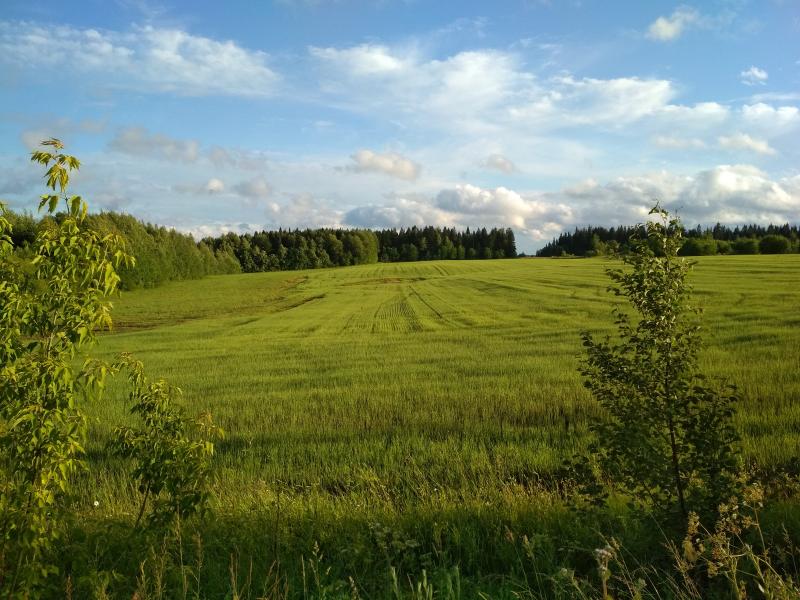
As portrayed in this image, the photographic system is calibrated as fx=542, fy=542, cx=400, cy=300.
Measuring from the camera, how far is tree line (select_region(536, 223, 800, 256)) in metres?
6.35

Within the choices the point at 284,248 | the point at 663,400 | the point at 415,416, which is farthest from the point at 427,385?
the point at 284,248

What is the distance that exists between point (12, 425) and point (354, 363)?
18047 mm

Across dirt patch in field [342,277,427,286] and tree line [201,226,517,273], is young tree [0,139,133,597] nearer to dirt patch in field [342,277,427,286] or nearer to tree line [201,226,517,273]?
dirt patch in field [342,277,427,286]

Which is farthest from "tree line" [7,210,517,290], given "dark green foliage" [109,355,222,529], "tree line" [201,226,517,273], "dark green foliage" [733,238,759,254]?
"dark green foliage" [109,355,222,529]

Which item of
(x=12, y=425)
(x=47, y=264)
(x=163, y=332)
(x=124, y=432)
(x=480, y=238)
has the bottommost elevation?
(x=163, y=332)

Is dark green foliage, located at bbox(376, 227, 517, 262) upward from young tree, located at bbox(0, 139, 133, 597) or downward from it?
upward

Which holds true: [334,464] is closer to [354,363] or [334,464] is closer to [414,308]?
[354,363]

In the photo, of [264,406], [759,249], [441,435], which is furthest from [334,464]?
[759,249]

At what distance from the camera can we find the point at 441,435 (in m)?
11.1

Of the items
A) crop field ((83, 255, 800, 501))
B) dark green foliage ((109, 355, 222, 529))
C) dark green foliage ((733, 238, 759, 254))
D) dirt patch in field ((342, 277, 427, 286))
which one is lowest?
crop field ((83, 255, 800, 501))

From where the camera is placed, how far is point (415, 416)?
41.1 ft

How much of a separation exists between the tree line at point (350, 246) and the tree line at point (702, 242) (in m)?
19.4

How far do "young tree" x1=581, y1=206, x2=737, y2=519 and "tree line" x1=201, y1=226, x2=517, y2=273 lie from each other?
478 ft

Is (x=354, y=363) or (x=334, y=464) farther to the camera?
(x=354, y=363)
